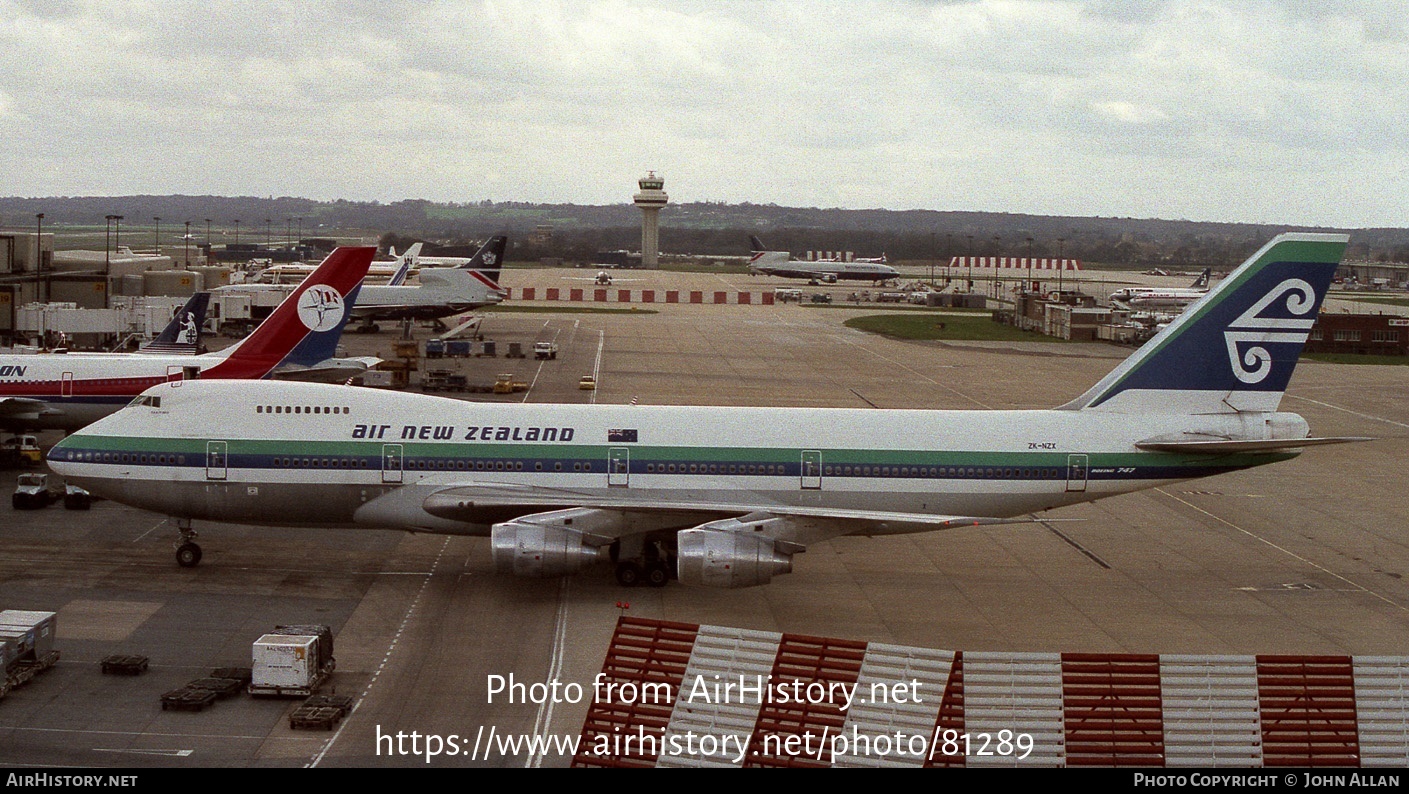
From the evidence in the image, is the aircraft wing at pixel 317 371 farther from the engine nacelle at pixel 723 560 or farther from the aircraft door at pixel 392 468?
the engine nacelle at pixel 723 560

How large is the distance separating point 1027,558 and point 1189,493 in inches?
547

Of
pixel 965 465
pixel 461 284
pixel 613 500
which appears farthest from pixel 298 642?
pixel 461 284

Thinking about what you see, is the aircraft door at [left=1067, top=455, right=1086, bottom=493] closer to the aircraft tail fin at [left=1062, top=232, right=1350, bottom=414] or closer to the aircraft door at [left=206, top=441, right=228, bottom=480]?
the aircraft tail fin at [left=1062, top=232, right=1350, bottom=414]

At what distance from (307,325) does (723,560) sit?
25693 mm

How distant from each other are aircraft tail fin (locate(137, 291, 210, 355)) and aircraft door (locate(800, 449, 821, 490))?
43284mm

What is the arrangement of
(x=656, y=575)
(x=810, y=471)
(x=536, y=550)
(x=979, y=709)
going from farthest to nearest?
(x=810, y=471)
(x=656, y=575)
(x=536, y=550)
(x=979, y=709)

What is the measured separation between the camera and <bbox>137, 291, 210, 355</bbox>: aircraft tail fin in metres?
68.5

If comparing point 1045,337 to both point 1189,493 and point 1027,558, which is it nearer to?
point 1189,493

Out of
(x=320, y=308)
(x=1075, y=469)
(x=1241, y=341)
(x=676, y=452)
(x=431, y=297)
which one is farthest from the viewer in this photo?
(x=431, y=297)

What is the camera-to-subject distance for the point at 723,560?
3231 centimetres

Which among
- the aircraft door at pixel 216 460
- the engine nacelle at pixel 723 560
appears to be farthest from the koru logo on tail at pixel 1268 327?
the aircraft door at pixel 216 460

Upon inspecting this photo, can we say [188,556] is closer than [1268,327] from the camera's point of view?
Yes

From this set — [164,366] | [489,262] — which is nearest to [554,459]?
[164,366]

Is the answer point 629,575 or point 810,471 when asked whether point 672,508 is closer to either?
point 629,575
